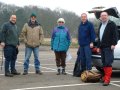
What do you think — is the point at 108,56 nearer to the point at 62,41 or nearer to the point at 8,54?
the point at 62,41

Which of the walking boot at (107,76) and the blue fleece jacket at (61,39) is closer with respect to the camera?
the walking boot at (107,76)

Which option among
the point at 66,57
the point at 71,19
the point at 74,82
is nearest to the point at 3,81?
the point at 74,82

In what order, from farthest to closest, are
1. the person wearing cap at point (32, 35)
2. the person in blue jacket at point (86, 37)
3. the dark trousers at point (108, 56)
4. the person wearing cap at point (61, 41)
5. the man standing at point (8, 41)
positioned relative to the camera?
the person wearing cap at point (61, 41) < the person wearing cap at point (32, 35) < the man standing at point (8, 41) < the person in blue jacket at point (86, 37) < the dark trousers at point (108, 56)

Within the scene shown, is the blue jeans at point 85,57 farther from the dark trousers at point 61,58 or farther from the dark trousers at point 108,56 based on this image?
the dark trousers at point 108,56

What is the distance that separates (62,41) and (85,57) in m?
1.07

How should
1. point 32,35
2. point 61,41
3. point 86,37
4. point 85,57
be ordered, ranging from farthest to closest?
point 61,41, point 32,35, point 85,57, point 86,37

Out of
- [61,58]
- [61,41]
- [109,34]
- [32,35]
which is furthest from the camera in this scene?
[61,58]

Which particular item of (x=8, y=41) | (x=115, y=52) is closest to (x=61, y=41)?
(x=8, y=41)

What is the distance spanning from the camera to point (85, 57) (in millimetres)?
12125

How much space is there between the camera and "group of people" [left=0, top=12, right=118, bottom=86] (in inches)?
426

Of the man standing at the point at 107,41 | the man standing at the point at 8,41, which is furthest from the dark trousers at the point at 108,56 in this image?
the man standing at the point at 8,41

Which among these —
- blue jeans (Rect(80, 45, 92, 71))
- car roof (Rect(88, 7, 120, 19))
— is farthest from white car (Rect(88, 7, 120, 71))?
blue jeans (Rect(80, 45, 92, 71))

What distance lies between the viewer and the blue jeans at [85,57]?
11961mm

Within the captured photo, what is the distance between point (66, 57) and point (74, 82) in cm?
211
